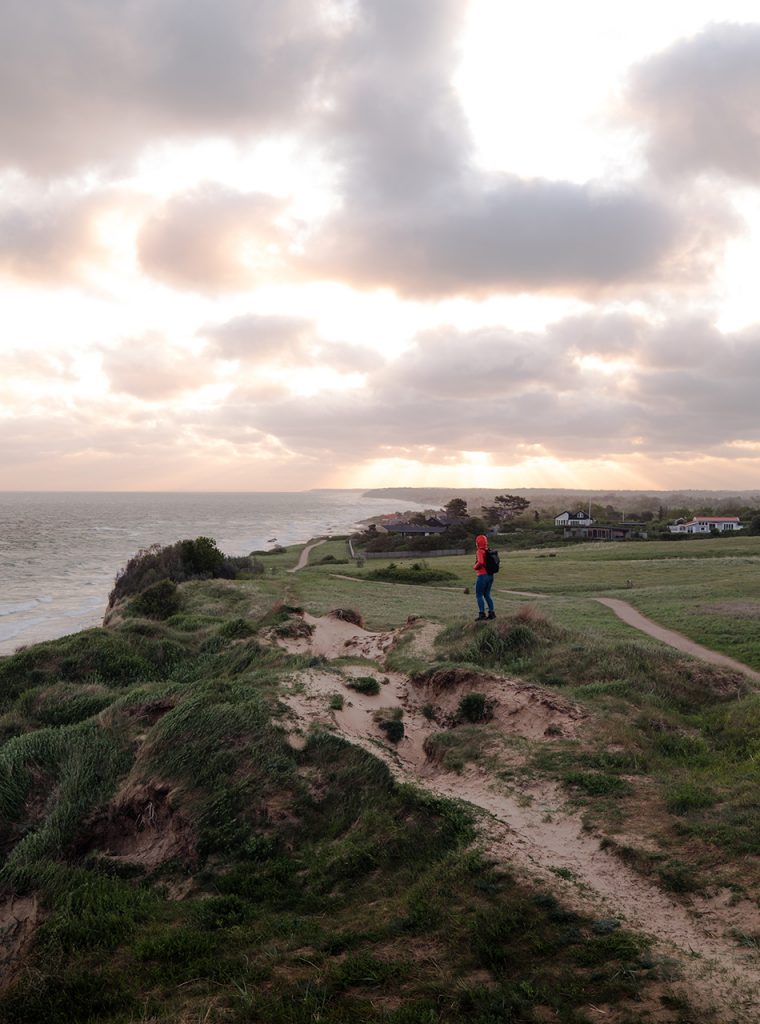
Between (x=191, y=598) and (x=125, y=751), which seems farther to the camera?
(x=191, y=598)

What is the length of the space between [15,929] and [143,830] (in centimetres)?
182

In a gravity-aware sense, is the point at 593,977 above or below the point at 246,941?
above

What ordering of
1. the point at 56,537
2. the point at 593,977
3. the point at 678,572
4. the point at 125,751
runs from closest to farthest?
the point at 593,977 → the point at 125,751 → the point at 678,572 → the point at 56,537

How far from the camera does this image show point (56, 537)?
303 feet

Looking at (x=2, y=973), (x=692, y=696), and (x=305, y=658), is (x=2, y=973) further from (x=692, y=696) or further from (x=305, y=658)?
(x=692, y=696)

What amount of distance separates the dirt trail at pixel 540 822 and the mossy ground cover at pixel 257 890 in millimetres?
366

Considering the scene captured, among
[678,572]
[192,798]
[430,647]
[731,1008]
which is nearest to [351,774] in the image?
[192,798]

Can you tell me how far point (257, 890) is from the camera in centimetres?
681

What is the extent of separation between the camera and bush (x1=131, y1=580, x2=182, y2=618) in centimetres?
2597

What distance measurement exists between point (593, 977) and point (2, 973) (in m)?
5.41

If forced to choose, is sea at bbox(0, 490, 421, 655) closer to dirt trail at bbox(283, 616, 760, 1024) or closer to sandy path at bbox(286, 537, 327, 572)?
sandy path at bbox(286, 537, 327, 572)

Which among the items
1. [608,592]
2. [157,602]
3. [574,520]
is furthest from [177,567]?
[574,520]

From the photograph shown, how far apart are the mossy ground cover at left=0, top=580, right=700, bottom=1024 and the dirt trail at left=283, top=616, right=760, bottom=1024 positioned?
0.37m

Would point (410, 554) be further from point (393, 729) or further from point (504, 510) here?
point (504, 510)
